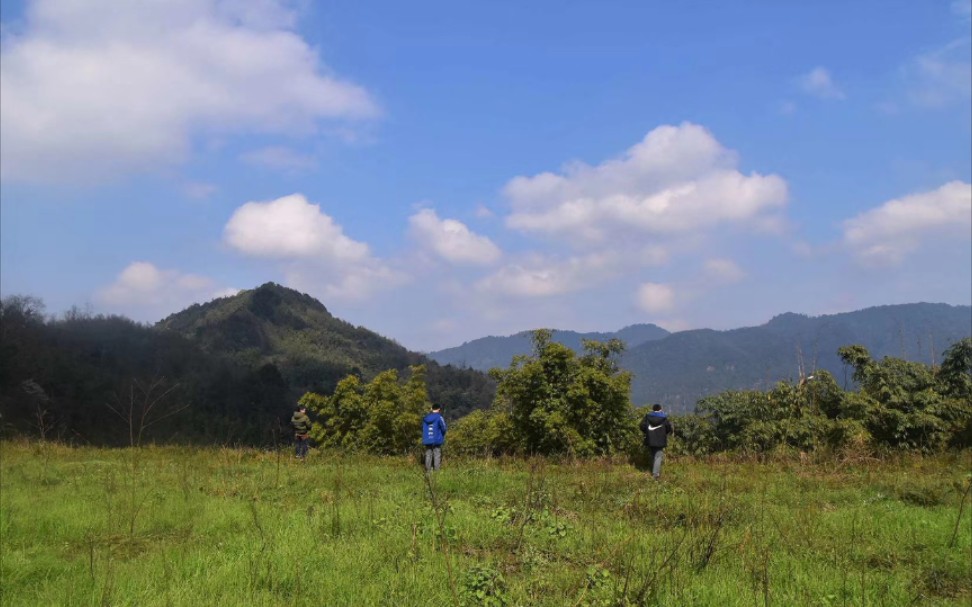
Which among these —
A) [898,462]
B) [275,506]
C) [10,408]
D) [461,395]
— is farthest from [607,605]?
[461,395]

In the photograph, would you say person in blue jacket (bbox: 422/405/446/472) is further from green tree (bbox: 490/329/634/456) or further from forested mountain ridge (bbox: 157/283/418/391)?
forested mountain ridge (bbox: 157/283/418/391)

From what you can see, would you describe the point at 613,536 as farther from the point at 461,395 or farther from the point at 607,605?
the point at 461,395

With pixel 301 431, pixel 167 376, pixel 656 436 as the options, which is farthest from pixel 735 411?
pixel 167 376

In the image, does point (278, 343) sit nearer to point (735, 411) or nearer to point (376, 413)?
point (376, 413)

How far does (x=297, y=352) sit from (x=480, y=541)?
171 m

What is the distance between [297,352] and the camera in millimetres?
169250

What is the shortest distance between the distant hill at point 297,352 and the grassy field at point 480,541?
91027mm

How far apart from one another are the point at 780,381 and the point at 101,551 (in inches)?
837

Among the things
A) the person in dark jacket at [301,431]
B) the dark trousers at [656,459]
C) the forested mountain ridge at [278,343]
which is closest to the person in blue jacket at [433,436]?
the person in dark jacket at [301,431]

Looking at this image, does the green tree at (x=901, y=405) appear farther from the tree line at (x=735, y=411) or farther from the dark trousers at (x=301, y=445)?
the dark trousers at (x=301, y=445)

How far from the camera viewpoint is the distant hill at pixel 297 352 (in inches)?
5025

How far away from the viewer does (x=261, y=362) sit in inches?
5714

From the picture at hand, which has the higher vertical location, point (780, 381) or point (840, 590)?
point (780, 381)

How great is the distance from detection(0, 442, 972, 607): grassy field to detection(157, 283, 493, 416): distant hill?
299 ft
